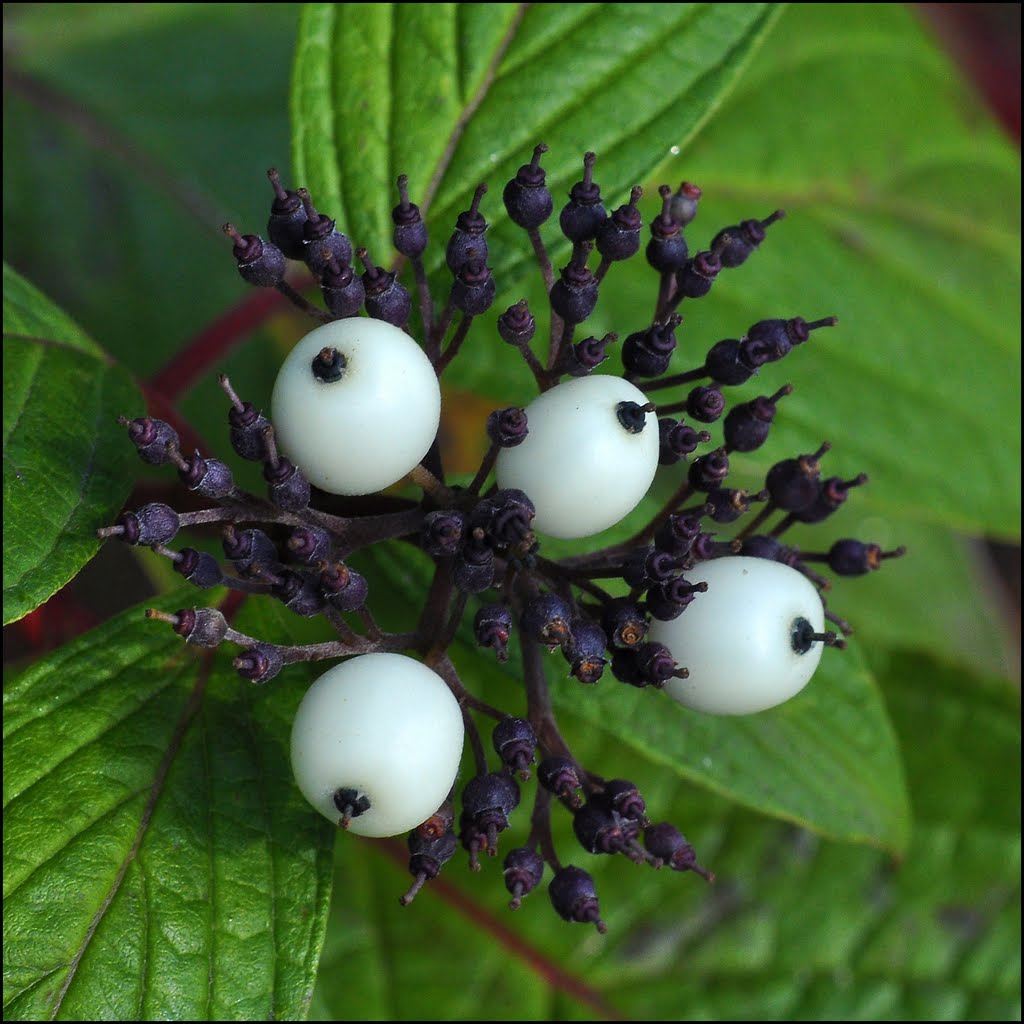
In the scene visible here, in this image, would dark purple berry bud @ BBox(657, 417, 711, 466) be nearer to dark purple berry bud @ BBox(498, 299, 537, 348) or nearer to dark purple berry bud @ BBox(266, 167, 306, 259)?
dark purple berry bud @ BBox(498, 299, 537, 348)

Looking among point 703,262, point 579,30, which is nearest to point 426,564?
point 703,262

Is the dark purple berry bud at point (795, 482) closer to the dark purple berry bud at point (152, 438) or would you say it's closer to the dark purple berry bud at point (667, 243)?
the dark purple berry bud at point (667, 243)

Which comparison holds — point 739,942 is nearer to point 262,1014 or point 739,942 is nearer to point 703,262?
point 262,1014

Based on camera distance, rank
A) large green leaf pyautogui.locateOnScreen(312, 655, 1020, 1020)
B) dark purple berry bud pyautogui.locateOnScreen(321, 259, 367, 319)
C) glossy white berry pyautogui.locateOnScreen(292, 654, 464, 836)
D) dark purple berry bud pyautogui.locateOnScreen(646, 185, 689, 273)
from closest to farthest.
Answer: glossy white berry pyautogui.locateOnScreen(292, 654, 464, 836), dark purple berry bud pyautogui.locateOnScreen(321, 259, 367, 319), dark purple berry bud pyautogui.locateOnScreen(646, 185, 689, 273), large green leaf pyautogui.locateOnScreen(312, 655, 1020, 1020)

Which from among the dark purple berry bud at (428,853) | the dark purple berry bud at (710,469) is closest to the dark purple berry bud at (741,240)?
the dark purple berry bud at (710,469)

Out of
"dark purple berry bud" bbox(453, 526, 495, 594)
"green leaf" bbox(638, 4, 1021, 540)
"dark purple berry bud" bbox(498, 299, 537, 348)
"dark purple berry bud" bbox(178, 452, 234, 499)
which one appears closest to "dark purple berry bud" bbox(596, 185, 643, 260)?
"dark purple berry bud" bbox(498, 299, 537, 348)

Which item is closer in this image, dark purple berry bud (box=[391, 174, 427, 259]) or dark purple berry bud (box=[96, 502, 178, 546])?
dark purple berry bud (box=[96, 502, 178, 546])

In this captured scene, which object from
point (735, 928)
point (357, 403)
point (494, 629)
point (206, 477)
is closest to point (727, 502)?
point (494, 629)
